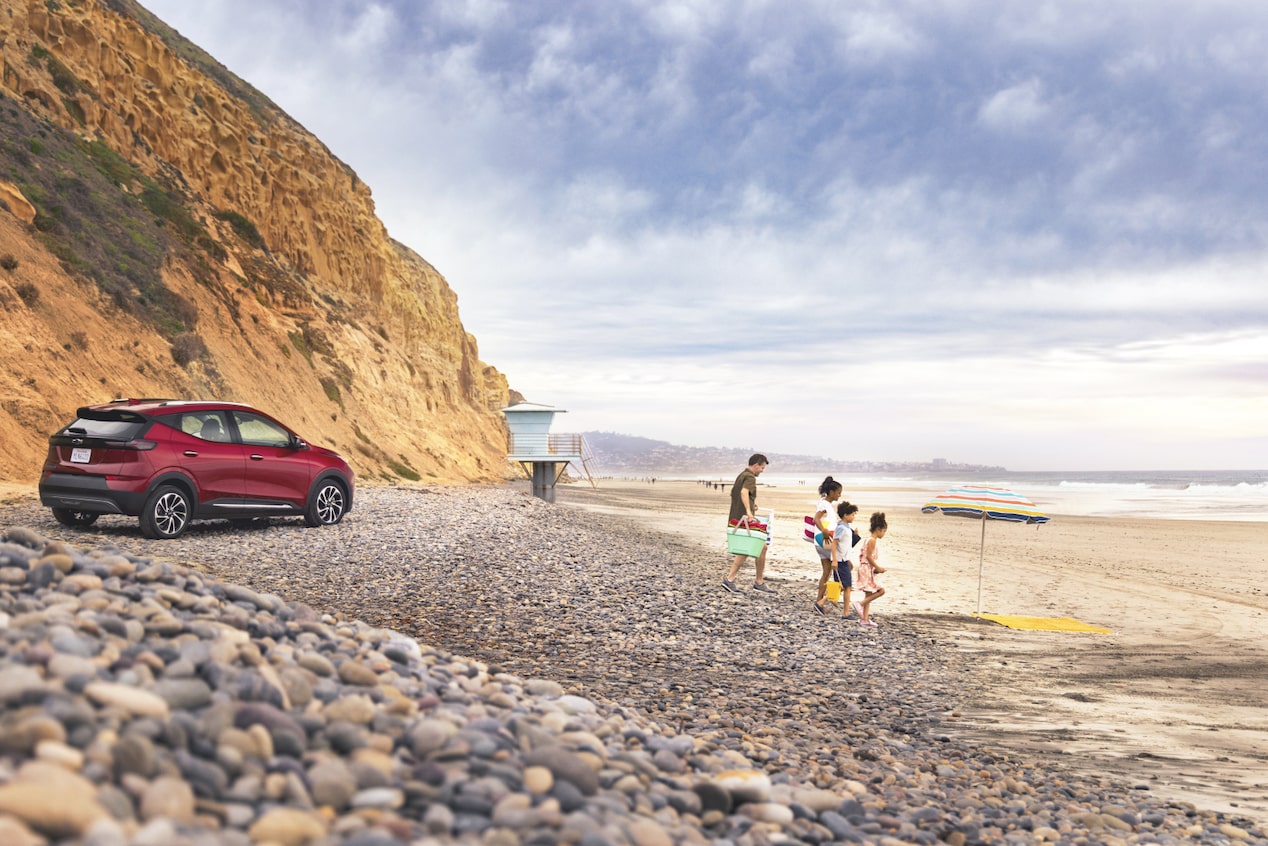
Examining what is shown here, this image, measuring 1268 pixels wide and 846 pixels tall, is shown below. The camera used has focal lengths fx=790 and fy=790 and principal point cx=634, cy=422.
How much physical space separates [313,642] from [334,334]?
126 feet

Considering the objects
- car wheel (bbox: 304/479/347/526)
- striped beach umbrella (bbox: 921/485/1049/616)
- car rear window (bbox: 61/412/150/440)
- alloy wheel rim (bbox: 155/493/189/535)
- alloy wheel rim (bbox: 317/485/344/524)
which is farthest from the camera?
alloy wheel rim (bbox: 317/485/344/524)

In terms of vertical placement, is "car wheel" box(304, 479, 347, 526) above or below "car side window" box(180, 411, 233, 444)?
below

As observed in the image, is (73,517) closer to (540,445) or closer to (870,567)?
(870,567)

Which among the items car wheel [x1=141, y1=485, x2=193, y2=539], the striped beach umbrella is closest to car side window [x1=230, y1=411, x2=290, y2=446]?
car wheel [x1=141, y1=485, x2=193, y2=539]

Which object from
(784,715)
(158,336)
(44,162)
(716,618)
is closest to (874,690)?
Result: (784,715)

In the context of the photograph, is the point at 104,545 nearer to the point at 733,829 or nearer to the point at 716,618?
the point at 716,618

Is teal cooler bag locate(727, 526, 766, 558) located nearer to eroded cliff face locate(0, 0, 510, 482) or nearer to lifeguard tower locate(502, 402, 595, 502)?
eroded cliff face locate(0, 0, 510, 482)

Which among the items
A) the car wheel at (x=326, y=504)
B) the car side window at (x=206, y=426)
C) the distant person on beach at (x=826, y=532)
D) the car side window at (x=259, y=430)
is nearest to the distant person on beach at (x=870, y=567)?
the distant person on beach at (x=826, y=532)

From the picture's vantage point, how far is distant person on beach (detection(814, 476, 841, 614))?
11561 millimetres

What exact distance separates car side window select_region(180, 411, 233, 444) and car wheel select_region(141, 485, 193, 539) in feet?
3.03

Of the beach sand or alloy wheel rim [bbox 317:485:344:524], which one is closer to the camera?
the beach sand

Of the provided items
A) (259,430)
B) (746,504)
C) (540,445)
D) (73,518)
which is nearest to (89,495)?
(73,518)

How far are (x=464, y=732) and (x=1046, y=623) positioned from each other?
36.6 ft

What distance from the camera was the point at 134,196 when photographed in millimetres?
31766
